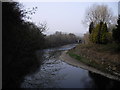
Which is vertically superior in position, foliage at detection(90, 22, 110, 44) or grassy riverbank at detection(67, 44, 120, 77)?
foliage at detection(90, 22, 110, 44)

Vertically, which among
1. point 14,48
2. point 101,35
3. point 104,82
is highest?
point 101,35

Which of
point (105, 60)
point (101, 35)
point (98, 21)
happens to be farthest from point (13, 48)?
point (98, 21)

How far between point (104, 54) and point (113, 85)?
5197 mm

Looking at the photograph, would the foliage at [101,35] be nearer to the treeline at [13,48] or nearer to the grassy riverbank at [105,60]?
the grassy riverbank at [105,60]

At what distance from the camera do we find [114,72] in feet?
35.6

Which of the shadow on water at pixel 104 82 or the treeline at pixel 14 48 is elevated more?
the treeline at pixel 14 48

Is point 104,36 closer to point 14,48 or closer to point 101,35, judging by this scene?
point 101,35

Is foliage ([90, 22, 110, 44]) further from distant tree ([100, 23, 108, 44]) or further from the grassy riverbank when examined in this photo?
the grassy riverbank

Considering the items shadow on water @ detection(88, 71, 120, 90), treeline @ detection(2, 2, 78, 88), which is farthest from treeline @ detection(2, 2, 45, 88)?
shadow on water @ detection(88, 71, 120, 90)

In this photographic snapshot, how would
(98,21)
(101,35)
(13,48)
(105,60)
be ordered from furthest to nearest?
1. (98,21)
2. (101,35)
3. (105,60)
4. (13,48)

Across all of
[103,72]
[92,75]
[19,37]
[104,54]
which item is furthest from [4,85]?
[104,54]

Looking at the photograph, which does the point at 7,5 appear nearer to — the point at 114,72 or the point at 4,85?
the point at 4,85

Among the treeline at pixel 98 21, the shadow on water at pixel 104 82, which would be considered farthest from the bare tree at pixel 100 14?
the shadow on water at pixel 104 82

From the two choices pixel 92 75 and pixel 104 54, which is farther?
pixel 104 54
